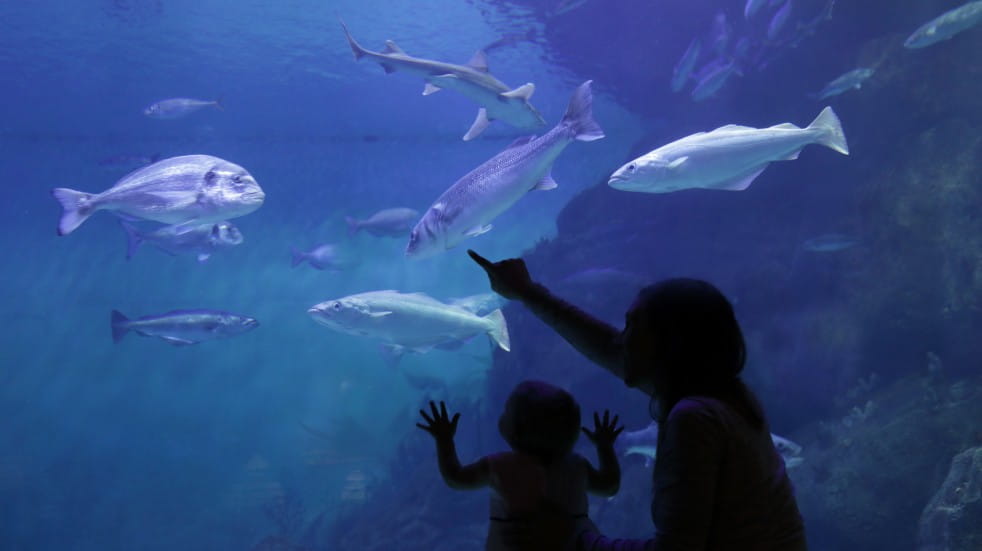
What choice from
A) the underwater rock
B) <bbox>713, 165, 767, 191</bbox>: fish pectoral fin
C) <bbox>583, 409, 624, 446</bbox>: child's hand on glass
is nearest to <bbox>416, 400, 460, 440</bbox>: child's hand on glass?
<bbox>583, 409, 624, 446</bbox>: child's hand on glass

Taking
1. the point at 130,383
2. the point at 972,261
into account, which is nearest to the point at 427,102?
the point at 130,383

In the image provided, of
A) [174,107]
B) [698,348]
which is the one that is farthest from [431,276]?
[698,348]

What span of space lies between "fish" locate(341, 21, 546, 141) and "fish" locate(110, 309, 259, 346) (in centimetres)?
370

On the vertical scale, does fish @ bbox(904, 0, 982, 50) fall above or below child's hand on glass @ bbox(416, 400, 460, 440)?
above

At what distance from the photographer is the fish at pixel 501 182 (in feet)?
12.2

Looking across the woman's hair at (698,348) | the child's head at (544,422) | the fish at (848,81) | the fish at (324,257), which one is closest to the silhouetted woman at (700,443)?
the woman's hair at (698,348)

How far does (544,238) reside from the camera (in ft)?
43.3

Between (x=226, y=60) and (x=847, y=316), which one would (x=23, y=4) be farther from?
(x=847, y=316)

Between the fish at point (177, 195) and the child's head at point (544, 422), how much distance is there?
367cm

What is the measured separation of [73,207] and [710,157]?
5007mm

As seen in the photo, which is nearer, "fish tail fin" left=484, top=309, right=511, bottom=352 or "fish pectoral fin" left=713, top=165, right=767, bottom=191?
"fish pectoral fin" left=713, top=165, right=767, bottom=191

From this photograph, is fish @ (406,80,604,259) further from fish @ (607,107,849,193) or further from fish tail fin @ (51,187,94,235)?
fish tail fin @ (51,187,94,235)

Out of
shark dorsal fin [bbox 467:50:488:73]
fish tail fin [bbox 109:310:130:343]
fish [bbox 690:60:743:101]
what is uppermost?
fish [bbox 690:60:743:101]

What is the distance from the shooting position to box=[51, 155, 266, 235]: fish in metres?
4.47
